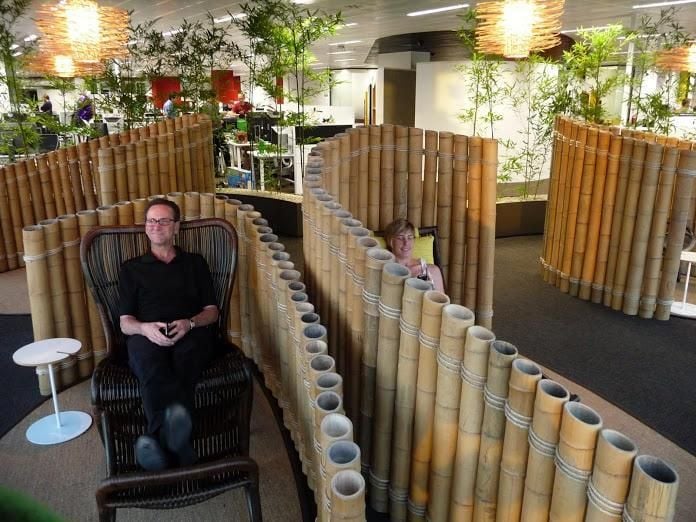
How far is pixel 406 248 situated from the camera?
136 inches

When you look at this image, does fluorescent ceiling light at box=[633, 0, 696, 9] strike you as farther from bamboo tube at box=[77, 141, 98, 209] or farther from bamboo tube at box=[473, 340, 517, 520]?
bamboo tube at box=[473, 340, 517, 520]

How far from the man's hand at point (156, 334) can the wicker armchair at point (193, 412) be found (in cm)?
17

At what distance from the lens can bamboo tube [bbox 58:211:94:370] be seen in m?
3.35

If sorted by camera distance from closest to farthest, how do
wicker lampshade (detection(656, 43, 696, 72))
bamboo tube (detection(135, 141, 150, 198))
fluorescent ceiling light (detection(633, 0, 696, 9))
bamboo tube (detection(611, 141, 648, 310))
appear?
bamboo tube (detection(611, 141, 648, 310))
bamboo tube (detection(135, 141, 150, 198))
wicker lampshade (detection(656, 43, 696, 72))
fluorescent ceiling light (detection(633, 0, 696, 9))

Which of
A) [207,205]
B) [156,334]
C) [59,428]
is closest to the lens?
[156,334]

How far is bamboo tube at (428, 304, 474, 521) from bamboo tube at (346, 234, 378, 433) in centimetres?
50

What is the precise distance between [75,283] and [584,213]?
379 centimetres

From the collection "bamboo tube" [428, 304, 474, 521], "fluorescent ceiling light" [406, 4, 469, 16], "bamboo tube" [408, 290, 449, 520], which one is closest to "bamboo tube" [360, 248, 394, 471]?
"bamboo tube" [408, 290, 449, 520]

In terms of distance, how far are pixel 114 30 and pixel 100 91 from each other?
12.0 ft

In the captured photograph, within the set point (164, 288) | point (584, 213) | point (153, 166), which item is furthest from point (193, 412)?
point (584, 213)

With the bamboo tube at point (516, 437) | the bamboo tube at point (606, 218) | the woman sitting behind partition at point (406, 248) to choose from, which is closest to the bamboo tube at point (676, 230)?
the bamboo tube at point (606, 218)

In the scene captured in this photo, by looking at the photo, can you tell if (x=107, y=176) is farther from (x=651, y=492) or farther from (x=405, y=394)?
(x=651, y=492)

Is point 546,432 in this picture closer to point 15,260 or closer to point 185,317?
point 185,317

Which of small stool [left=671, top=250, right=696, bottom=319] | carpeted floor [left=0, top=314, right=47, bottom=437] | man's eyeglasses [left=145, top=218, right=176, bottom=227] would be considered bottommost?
carpeted floor [left=0, top=314, right=47, bottom=437]
